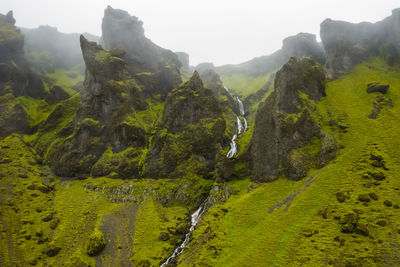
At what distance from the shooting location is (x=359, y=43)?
353 ft

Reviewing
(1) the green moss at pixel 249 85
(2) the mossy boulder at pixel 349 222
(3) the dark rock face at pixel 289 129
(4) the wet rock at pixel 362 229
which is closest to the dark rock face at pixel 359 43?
(3) the dark rock face at pixel 289 129

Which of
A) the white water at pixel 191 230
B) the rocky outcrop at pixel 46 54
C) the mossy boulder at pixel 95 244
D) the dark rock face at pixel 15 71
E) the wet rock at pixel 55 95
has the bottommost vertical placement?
the white water at pixel 191 230

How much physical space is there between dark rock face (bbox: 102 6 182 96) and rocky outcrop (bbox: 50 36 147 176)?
14281 mm

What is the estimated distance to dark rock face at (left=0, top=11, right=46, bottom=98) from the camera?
109 m

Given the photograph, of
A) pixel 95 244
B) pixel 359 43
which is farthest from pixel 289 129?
pixel 359 43

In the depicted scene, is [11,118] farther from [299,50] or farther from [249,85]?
[299,50]

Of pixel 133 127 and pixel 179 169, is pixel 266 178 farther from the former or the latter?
pixel 133 127

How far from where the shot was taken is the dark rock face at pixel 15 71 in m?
109

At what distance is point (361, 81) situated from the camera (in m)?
86.6

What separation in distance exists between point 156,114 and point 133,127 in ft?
58.9

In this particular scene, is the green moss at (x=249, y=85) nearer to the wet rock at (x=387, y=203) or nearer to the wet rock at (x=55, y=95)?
the wet rock at (x=55, y=95)

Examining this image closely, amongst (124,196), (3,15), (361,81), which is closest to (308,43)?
(361,81)

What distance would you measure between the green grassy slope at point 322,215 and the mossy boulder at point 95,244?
Answer: 68.7ft

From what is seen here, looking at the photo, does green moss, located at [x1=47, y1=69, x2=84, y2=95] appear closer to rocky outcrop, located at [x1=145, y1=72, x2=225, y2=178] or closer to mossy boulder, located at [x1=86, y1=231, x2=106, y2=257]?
rocky outcrop, located at [x1=145, y1=72, x2=225, y2=178]
